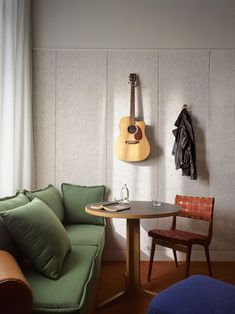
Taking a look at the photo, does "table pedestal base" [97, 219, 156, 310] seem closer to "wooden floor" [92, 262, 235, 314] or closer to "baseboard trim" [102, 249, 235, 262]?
"wooden floor" [92, 262, 235, 314]

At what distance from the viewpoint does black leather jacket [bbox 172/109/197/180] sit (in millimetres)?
3225

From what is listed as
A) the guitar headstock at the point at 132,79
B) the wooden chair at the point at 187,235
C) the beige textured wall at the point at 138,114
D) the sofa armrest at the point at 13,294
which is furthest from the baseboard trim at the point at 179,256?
the sofa armrest at the point at 13,294

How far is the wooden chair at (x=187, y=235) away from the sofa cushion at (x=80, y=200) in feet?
2.28

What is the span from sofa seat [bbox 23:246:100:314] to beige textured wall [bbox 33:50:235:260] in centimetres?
159

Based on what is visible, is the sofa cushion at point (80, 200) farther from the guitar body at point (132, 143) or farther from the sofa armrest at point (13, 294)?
the sofa armrest at point (13, 294)

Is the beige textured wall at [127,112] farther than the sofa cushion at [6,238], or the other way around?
the beige textured wall at [127,112]

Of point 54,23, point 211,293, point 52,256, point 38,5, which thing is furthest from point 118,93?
point 211,293

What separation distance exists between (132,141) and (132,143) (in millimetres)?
23

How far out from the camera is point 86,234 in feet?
8.57

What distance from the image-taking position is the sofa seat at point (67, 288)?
1264 mm

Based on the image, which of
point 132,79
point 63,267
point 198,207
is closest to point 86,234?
point 63,267

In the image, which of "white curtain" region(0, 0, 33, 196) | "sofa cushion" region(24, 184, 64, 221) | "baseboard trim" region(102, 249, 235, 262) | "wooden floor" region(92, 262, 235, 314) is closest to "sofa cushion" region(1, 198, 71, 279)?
"wooden floor" region(92, 262, 235, 314)

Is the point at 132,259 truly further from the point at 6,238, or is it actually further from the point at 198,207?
the point at 6,238

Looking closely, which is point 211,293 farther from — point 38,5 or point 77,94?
point 38,5
